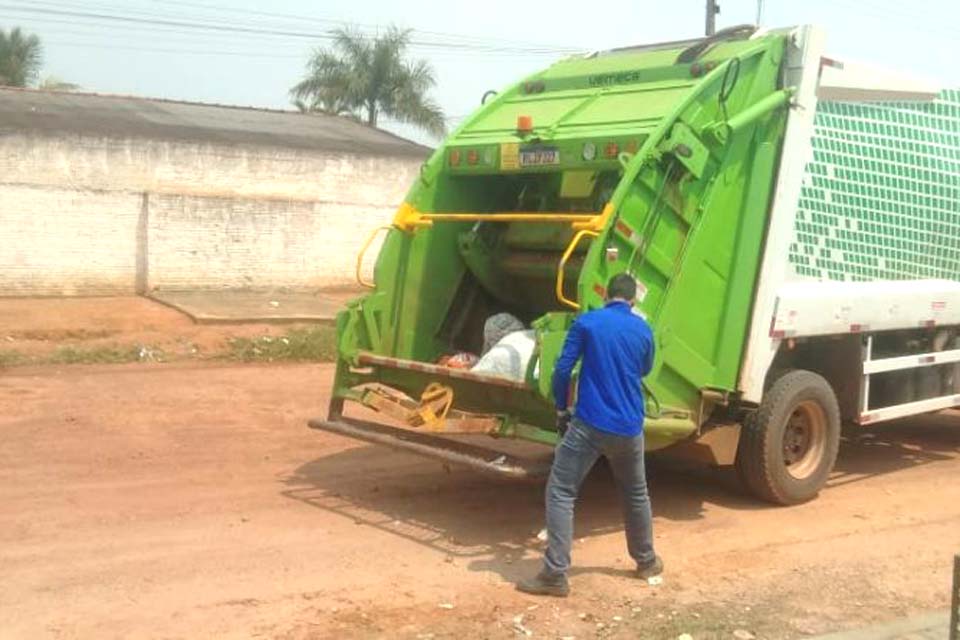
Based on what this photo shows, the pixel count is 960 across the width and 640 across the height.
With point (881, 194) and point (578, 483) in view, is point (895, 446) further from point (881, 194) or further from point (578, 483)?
point (578, 483)

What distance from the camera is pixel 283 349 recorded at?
1415 centimetres

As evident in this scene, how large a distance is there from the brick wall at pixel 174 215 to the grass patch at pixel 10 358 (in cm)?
515

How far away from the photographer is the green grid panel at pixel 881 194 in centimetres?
750

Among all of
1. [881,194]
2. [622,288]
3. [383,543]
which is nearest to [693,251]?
[622,288]

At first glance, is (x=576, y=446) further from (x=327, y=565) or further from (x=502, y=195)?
(x=502, y=195)

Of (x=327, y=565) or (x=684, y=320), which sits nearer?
(x=327, y=565)

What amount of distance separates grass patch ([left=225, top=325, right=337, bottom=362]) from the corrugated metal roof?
683cm

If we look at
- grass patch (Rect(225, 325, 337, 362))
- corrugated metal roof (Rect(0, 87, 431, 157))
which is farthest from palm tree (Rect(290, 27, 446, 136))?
grass patch (Rect(225, 325, 337, 362))

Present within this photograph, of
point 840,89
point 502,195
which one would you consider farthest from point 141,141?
point 840,89

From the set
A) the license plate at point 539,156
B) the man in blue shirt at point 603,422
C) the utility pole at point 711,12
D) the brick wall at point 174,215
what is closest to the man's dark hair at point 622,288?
the man in blue shirt at point 603,422

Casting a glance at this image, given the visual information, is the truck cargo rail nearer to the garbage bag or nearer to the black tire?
the garbage bag

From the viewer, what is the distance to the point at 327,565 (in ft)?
19.7

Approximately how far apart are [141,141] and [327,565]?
50.5ft

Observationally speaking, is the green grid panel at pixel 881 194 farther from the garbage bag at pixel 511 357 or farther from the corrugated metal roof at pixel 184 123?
the corrugated metal roof at pixel 184 123
